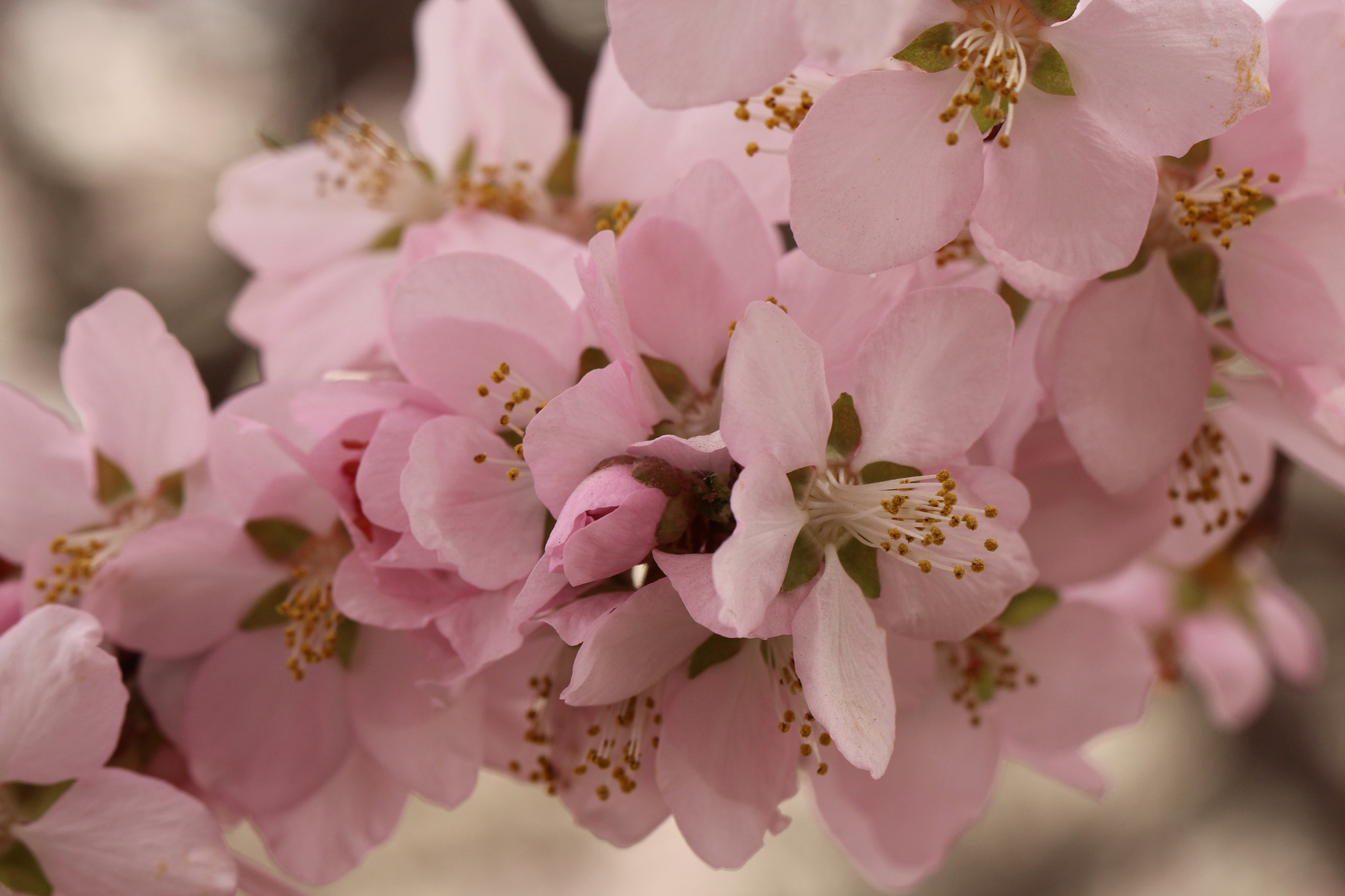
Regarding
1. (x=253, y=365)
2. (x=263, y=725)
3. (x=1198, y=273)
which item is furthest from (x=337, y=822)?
(x=253, y=365)

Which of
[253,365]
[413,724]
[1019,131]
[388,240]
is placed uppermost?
[1019,131]

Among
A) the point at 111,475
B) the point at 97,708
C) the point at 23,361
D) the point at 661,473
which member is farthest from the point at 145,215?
the point at 661,473

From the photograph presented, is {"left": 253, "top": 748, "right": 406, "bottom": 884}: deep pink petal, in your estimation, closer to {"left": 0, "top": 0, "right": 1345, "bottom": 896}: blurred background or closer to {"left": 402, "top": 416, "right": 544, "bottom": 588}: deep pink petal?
{"left": 402, "top": 416, "right": 544, "bottom": 588}: deep pink petal

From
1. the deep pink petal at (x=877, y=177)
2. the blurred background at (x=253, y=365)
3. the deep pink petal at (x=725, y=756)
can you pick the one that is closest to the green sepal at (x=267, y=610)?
the deep pink petal at (x=725, y=756)

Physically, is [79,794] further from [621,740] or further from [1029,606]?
[1029,606]

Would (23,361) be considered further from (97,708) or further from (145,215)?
(97,708)

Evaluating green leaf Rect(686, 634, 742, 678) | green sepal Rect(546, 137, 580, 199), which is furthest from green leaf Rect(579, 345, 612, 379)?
green sepal Rect(546, 137, 580, 199)
